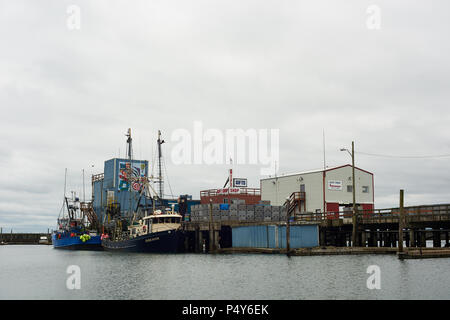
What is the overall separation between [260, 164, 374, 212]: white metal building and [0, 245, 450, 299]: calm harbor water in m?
30.8

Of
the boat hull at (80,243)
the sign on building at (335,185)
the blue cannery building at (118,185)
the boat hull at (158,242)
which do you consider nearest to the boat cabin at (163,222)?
the boat hull at (158,242)

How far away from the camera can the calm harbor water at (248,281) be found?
32.3 meters

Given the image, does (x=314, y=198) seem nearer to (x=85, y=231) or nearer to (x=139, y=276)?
(x=139, y=276)

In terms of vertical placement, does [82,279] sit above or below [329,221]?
below

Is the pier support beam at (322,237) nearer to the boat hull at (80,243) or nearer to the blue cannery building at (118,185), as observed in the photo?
the boat hull at (80,243)

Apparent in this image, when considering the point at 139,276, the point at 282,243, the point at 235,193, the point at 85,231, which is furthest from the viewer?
the point at 85,231

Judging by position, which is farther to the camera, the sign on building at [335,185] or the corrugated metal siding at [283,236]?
the sign on building at [335,185]

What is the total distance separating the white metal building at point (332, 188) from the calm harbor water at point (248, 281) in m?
30.8

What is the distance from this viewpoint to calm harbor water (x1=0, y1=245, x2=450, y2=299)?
32.3 m

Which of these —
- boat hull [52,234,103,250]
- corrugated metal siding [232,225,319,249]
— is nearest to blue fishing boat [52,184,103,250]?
boat hull [52,234,103,250]
